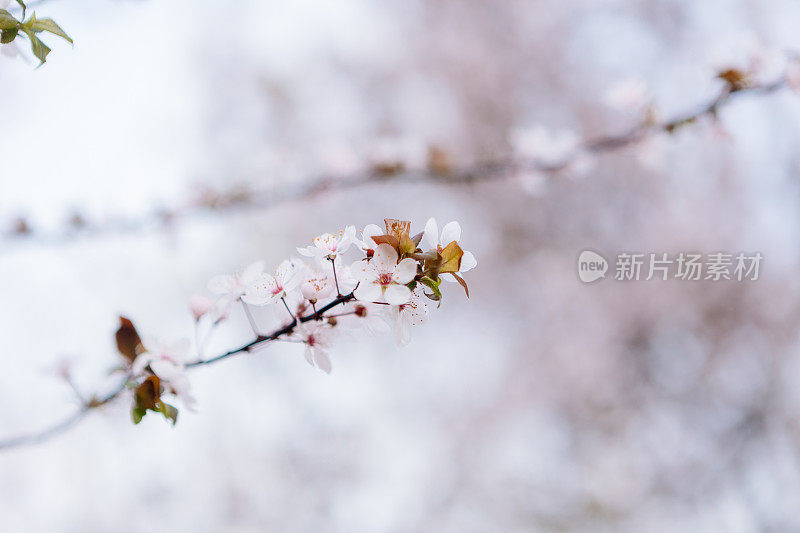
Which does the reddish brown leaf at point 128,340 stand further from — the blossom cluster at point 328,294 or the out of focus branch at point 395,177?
the out of focus branch at point 395,177

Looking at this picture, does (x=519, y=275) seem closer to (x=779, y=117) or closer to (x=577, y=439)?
(x=577, y=439)

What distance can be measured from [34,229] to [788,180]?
3.12 meters

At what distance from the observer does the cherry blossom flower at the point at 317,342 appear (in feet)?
1.45

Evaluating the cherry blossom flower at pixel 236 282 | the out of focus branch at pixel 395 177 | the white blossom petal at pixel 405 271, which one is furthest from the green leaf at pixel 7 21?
the out of focus branch at pixel 395 177

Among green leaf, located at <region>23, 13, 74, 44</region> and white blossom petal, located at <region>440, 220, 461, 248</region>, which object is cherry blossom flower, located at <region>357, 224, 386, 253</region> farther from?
green leaf, located at <region>23, 13, 74, 44</region>

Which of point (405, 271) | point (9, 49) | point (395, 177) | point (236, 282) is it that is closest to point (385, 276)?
point (405, 271)

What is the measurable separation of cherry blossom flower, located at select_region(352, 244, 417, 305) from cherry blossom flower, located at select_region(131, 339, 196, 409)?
6.9 inches

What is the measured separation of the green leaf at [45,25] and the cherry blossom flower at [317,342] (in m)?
0.30

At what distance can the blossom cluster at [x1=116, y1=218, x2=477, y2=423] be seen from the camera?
1.27 ft

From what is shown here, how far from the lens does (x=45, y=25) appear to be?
0.39 meters

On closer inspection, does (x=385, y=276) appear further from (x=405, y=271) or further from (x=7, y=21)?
(x=7, y=21)

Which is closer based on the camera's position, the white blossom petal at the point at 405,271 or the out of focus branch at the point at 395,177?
the white blossom petal at the point at 405,271

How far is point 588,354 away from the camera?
307 cm

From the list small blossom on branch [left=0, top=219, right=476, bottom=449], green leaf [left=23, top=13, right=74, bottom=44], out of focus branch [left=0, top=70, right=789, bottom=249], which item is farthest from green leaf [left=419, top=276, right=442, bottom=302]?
out of focus branch [left=0, top=70, right=789, bottom=249]
